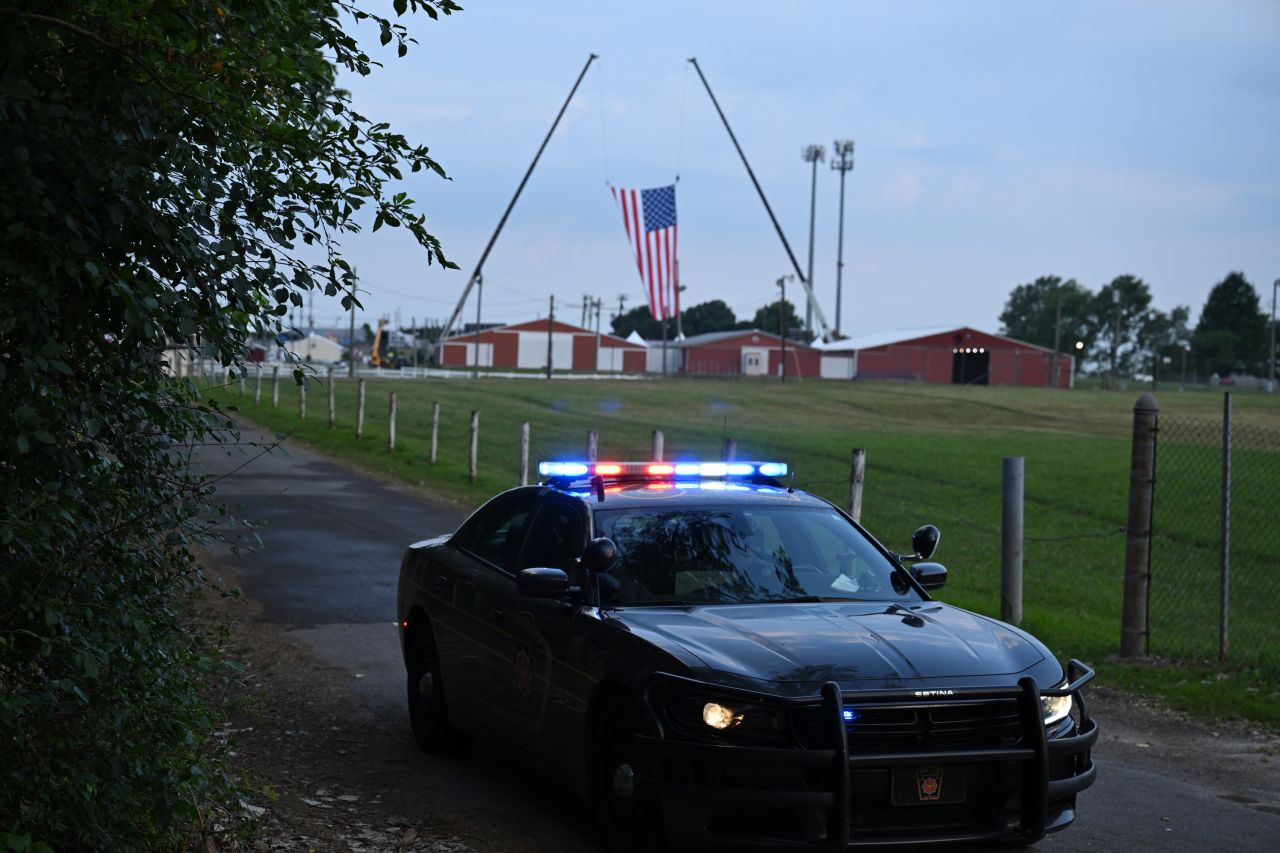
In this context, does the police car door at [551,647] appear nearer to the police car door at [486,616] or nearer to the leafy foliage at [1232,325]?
the police car door at [486,616]

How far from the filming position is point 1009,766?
552 centimetres

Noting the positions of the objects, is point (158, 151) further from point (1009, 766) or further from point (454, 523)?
point (454, 523)

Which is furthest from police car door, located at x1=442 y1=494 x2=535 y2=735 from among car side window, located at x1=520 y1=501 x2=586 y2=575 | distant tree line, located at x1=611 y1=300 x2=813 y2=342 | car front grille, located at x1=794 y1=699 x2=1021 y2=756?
distant tree line, located at x1=611 y1=300 x2=813 y2=342

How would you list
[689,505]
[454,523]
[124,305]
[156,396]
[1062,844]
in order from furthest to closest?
[454,523] < [689,505] < [1062,844] < [156,396] < [124,305]

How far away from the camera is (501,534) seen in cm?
776

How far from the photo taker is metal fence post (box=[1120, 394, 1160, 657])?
10852 mm

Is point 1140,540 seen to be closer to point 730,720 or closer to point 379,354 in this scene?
point 730,720

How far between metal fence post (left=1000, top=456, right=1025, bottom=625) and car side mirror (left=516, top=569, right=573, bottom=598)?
607 cm

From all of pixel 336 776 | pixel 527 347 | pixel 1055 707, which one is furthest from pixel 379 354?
pixel 1055 707

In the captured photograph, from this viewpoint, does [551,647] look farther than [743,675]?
Yes

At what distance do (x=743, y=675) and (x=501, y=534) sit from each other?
2.56m

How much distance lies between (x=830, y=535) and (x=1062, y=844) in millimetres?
1748

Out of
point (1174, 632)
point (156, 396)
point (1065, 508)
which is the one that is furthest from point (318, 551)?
point (1065, 508)

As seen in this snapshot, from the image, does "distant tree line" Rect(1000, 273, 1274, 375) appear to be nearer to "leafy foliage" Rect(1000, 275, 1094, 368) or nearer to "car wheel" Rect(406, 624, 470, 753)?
"leafy foliage" Rect(1000, 275, 1094, 368)
